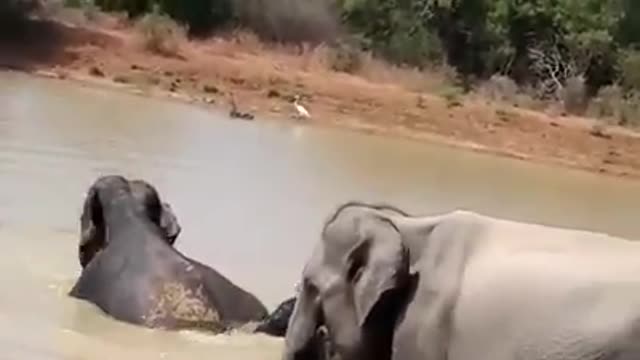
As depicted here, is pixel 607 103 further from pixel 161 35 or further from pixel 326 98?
pixel 161 35

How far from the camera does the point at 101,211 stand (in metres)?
11.0

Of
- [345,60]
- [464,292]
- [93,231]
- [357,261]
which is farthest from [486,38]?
[464,292]

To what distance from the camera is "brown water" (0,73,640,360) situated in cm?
1049

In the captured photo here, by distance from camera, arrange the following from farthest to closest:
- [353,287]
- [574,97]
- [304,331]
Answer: [574,97]
[304,331]
[353,287]

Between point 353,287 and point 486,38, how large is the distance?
36.9m

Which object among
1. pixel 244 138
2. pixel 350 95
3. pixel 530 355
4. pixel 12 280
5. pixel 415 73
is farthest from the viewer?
pixel 415 73

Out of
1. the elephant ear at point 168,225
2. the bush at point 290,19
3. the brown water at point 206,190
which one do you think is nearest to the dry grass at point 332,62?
the bush at point 290,19

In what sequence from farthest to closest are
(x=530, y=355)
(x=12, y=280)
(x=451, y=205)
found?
(x=451, y=205) → (x=12, y=280) → (x=530, y=355)

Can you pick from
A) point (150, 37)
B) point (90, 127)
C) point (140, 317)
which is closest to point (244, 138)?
point (90, 127)

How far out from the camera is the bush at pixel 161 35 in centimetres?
3670

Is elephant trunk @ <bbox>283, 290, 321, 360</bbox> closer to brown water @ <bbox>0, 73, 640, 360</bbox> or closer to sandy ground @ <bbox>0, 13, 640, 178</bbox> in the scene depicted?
brown water @ <bbox>0, 73, 640, 360</bbox>

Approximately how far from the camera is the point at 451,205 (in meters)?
19.7

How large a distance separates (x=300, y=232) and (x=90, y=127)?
311 inches

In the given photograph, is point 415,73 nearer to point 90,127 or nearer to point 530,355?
point 90,127
